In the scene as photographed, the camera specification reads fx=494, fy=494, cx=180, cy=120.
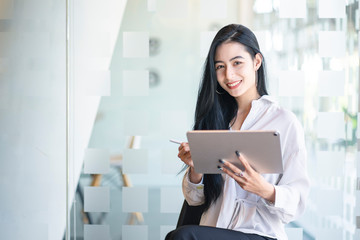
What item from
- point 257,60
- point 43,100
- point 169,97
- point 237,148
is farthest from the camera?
point 43,100

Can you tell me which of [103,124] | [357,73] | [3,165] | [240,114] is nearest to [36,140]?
[3,165]

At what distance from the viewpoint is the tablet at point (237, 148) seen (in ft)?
4.87

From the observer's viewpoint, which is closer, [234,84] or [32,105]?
[234,84]

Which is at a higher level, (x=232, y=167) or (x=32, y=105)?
(x=32, y=105)

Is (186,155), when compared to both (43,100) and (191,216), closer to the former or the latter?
(191,216)

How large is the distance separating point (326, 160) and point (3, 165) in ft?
5.91

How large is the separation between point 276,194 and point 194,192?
400 millimetres

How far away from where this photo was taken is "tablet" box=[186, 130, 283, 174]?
1.49 meters

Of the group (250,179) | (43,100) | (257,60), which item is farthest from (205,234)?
(43,100)

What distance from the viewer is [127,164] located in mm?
2725

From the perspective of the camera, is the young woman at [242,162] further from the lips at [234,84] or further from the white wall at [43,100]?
the white wall at [43,100]

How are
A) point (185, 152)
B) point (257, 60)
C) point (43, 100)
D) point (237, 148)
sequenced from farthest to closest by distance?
point (43, 100), point (257, 60), point (185, 152), point (237, 148)

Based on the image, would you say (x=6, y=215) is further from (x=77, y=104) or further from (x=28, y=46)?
(x=28, y=46)

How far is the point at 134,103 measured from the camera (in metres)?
2.71
